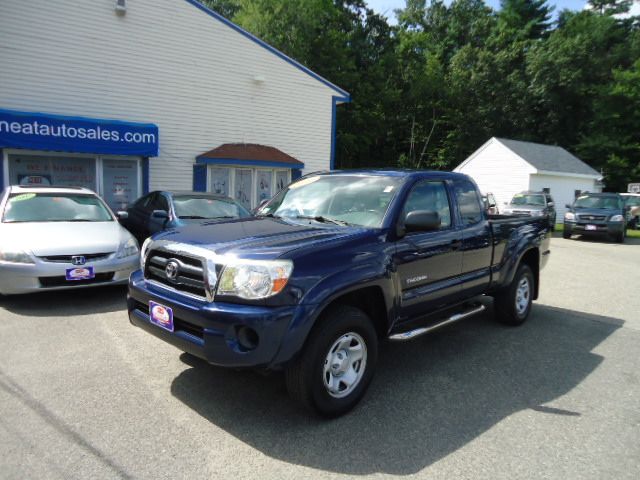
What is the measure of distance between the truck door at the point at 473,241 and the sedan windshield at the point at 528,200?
56.2ft

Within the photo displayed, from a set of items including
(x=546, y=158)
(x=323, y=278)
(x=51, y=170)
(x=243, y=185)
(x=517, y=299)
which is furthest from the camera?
(x=546, y=158)

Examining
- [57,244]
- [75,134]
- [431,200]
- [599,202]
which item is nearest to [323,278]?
[431,200]

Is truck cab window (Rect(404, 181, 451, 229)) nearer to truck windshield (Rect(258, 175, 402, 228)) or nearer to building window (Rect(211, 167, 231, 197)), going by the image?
truck windshield (Rect(258, 175, 402, 228))

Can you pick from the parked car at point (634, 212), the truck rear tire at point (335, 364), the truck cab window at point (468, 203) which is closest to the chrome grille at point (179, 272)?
the truck rear tire at point (335, 364)

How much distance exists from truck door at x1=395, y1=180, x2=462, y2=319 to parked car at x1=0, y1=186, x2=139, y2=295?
4.07 m

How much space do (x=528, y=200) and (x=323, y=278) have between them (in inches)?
786

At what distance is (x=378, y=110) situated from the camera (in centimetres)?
3416

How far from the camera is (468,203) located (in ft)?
16.1

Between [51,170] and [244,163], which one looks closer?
[51,170]

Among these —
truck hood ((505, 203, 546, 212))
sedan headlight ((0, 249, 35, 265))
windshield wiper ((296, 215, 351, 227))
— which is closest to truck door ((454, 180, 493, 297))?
windshield wiper ((296, 215, 351, 227))

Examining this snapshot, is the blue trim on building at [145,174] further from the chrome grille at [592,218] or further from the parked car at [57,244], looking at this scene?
the chrome grille at [592,218]

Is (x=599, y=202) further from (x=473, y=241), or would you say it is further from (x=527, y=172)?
(x=473, y=241)

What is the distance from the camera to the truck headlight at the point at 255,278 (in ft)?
9.63

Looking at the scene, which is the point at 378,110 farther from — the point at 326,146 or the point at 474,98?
the point at 326,146
